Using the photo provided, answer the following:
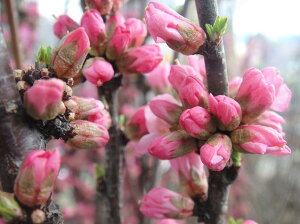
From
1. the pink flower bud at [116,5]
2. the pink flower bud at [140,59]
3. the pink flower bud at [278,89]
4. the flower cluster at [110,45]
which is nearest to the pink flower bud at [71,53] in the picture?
the flower cluster at [110,45]

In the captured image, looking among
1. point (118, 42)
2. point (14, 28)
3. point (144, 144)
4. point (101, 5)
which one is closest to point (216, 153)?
point (144, 144)

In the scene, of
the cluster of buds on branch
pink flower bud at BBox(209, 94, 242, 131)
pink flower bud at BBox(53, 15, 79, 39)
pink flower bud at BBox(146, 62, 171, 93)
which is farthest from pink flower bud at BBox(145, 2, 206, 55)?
pink flower bud at BBox(146, 62, 171, 93)

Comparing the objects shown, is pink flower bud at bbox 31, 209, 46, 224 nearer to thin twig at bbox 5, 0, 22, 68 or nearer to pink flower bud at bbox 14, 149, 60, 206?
pink flower bud at bbox 14, 149, 60, 206

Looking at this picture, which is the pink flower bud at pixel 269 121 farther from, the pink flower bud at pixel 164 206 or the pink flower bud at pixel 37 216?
the pink flower bud at pixel 37 216

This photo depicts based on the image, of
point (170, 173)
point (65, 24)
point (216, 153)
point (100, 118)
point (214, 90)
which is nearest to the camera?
point (216, 153)

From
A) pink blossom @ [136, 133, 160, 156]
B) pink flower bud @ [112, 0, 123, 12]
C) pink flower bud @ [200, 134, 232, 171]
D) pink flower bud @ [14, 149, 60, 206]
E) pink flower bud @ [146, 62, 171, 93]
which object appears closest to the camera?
pink flower bud @ [14, 149, 60, 206]

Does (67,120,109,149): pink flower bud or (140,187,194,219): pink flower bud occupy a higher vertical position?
(67,120,109,149): pink flower bud

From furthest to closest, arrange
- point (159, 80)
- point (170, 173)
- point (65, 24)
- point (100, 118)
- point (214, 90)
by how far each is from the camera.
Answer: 1. point (170, 173)
2. point (159, 80)
3. point (65, 24)
4. point (100, 118)
5. point (214, 90)

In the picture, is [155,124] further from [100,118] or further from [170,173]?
[170,173]
